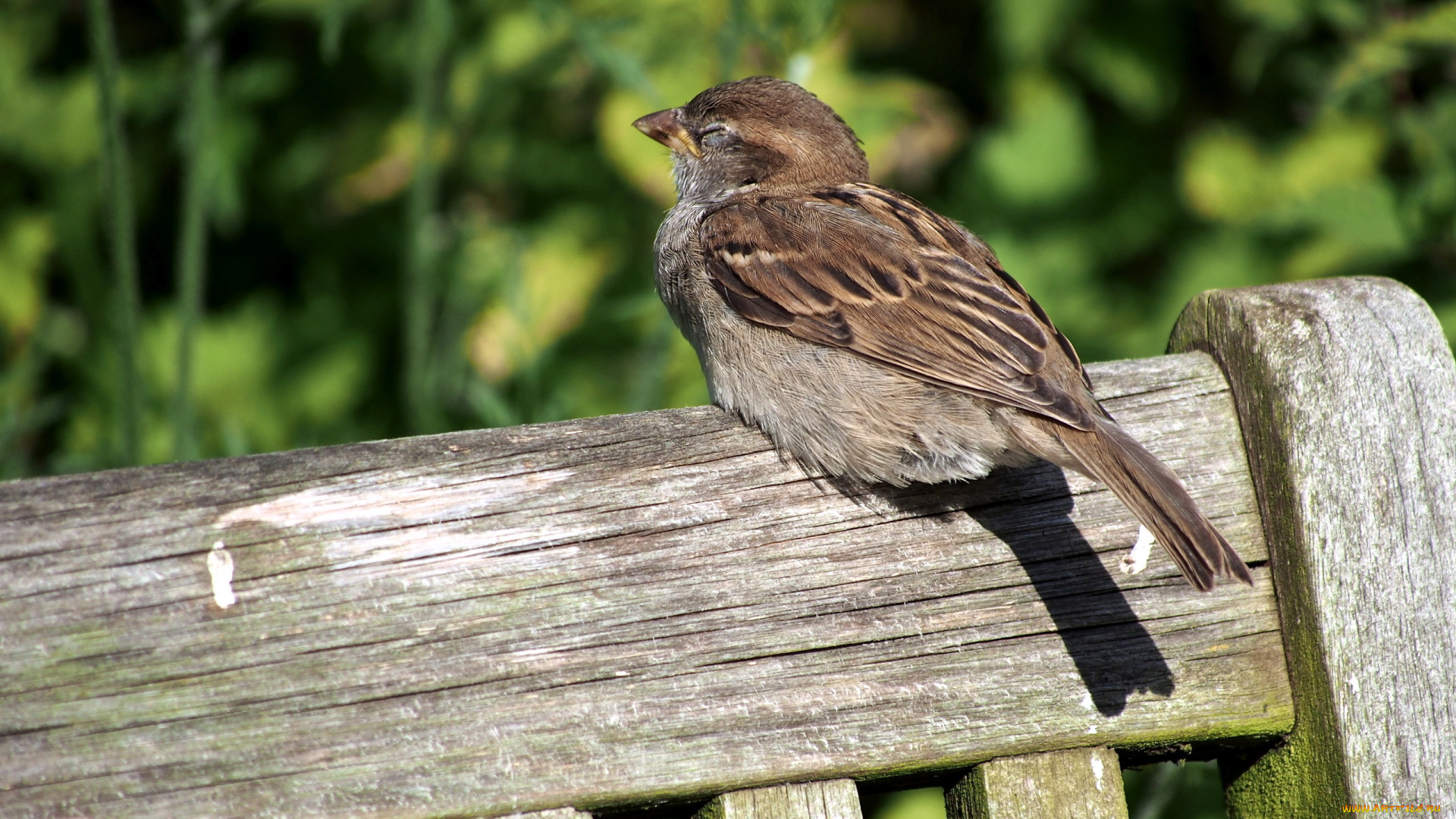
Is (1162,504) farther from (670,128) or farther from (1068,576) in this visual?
(670,128)

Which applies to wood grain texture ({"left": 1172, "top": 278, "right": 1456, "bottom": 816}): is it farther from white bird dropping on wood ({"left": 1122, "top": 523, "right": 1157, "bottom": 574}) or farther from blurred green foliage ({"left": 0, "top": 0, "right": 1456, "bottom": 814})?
blurred green foliage ({"left": 0, "top": 0, "right": 1456, "bottom": 814})

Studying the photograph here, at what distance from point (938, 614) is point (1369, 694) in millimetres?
530

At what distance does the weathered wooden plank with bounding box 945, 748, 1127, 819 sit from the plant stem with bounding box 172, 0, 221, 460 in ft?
6.61

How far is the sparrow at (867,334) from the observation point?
1672mm

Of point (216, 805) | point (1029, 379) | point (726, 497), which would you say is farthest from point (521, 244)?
point (216, 805)

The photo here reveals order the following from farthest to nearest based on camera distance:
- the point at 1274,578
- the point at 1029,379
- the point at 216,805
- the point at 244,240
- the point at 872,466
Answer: the point at 244,240 → the point at 1029,379 → the point at 872,466 → the point at 1274,578 → the point at 216,805

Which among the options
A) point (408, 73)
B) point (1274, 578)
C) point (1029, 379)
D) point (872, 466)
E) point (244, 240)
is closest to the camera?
point (1274, 578)

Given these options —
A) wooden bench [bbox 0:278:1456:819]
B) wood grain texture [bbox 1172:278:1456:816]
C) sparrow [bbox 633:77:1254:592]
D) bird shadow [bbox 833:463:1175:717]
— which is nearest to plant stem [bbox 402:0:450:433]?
sparrow [bbox 633:77:1254:592]

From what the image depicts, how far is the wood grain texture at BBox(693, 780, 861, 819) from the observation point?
4.63ft

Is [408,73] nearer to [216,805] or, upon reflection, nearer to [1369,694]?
[216,805]

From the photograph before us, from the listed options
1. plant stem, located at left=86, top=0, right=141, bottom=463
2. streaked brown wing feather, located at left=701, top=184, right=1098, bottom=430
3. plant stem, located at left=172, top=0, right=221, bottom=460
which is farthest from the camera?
plant stem, located at left=172, top=0, right=221, bottom=460

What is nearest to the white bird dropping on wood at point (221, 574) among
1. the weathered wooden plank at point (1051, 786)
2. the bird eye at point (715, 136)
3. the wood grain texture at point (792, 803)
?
the wood grain texture at point (792, 803)

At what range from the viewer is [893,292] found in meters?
2.33

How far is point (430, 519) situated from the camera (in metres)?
1.44
